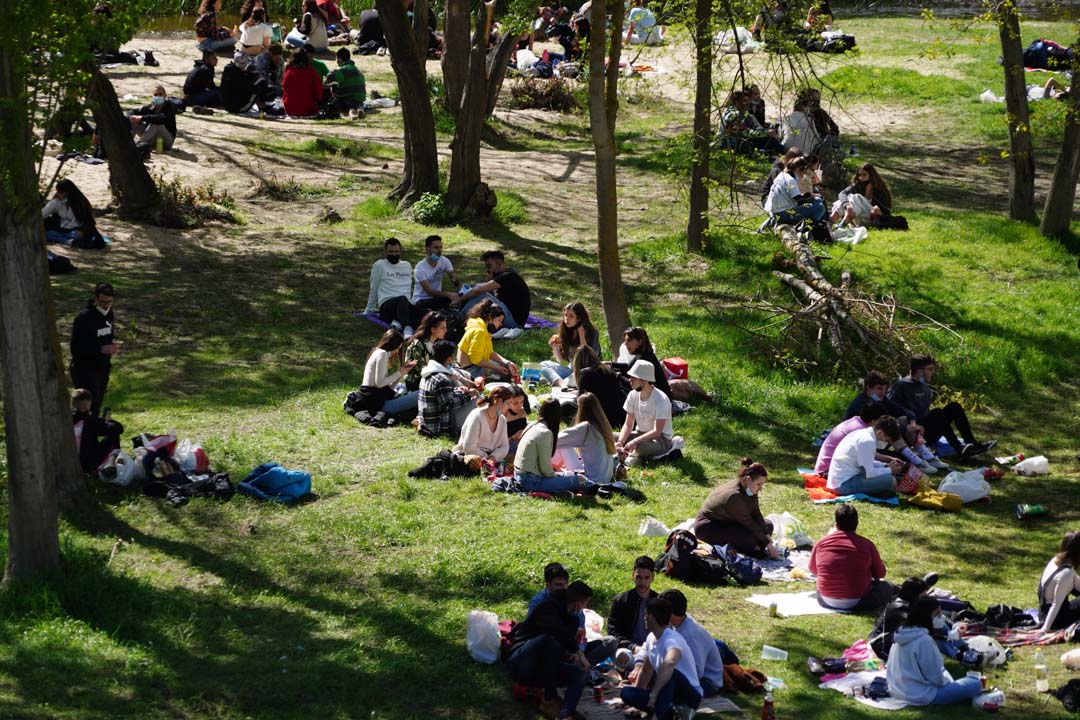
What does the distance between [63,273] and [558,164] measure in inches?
421

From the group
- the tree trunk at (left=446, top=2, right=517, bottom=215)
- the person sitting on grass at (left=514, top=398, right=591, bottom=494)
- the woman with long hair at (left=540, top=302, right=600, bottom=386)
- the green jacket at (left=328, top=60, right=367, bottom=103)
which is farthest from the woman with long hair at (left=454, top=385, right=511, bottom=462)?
the green jacket at (left=328, top=60, right=367, bottom=103)

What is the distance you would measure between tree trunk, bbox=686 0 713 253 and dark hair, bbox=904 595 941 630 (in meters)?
8.38

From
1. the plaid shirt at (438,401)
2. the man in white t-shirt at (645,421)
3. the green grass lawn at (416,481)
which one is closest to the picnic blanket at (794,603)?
the green grass lawn at (416,481)

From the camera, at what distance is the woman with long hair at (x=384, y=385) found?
14117 millimetres

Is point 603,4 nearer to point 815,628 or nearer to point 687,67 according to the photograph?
point 815,628

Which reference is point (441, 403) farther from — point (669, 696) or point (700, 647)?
point (669, 696)

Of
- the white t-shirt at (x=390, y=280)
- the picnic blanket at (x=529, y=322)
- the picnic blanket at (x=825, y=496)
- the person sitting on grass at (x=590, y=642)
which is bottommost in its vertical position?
the picnic blanket at (x=825, y=496)

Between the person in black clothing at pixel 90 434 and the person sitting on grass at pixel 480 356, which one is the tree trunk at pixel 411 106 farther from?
the person in black clothing at pixel 90 434

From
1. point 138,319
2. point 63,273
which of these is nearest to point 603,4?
point 138,319

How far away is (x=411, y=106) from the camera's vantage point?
69.4ft

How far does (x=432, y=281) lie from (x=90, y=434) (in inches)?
258

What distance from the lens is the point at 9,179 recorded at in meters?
8.95

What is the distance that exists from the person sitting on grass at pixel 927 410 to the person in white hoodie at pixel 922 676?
592cm

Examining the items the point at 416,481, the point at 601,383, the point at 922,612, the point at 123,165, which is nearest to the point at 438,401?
the point at 416,481
